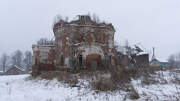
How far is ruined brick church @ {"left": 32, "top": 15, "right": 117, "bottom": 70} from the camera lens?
839 inches

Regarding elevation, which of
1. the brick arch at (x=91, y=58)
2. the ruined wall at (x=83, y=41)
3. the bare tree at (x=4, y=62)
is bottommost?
the bare tree at (x=4, y=62)

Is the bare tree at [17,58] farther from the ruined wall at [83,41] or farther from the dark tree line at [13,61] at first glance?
the ruined wall at [83,41]

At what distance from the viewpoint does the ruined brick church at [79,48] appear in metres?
21.3

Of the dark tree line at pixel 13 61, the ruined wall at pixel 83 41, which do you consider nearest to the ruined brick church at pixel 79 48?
the ruined wall at pixel 83 41

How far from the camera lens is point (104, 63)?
2188cm

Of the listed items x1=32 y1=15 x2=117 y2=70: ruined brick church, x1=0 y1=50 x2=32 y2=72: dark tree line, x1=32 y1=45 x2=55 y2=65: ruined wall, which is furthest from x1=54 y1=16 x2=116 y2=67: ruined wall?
x1=0 y1=50 x2=32 y2=72: dark tree line

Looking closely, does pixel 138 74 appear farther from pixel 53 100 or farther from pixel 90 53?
pixel 53 100

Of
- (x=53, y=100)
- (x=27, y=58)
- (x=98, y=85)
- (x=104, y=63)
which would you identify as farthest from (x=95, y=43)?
(x=27, y=58)

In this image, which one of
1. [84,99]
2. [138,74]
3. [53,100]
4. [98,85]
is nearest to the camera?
[53,100]

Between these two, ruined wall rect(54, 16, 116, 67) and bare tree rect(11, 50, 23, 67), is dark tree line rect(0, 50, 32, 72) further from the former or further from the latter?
ruined wall rect(54, 16, 116, 67)

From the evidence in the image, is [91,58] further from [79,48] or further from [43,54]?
[43,54]

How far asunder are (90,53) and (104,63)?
2.38 meters

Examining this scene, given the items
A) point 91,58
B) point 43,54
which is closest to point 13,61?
point 43,54

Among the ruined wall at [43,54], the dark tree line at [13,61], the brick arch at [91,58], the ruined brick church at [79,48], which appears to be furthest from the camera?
the dark tree line at [13,61]
